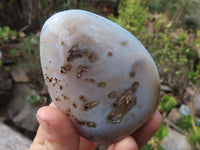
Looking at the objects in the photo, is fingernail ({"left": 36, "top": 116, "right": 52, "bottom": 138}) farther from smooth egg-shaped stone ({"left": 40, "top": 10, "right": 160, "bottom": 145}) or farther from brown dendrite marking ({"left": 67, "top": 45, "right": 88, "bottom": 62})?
brown dendrite marking ({"left": 67, "top": 45, "right": 88, "bottom": 62})

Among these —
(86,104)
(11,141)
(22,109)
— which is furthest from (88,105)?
(22,109)

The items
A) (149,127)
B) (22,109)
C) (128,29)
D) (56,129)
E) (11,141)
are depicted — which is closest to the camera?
(56,129)

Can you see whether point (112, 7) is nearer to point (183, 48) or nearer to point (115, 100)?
point (183, 48)

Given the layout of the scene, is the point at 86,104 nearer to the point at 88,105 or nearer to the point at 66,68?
the point at 88,105

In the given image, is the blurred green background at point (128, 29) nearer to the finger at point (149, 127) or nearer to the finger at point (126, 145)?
the finger at point (149, 127)

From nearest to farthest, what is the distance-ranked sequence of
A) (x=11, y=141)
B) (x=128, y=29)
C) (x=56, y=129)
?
(x=56, y=129), (x=11, y=141), (x=128, y=29)

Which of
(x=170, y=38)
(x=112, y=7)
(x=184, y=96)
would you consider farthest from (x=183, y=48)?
(x=112, y=7)

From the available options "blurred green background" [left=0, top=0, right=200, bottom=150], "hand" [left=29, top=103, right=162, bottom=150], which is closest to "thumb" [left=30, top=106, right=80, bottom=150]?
"hand" [left=29, top=103, right=162, bottom=150]

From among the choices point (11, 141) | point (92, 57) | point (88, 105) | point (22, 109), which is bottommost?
point (22, 109)
